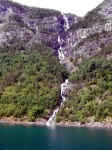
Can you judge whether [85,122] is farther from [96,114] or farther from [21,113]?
[21,113]

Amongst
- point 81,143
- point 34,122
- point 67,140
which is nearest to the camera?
point 81,143

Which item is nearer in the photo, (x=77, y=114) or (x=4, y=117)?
(x=77, y=114)

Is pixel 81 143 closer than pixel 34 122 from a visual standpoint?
Yes

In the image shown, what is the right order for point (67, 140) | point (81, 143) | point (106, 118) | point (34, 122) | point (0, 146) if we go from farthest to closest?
point (34, 122)
point (106, 118)
point (67, 140)
point (81, 143)
point (0, 146)

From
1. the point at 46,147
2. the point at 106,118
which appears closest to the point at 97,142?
the point at 46,147

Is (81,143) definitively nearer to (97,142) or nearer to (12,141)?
(97,142)

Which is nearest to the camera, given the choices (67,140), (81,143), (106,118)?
(81,143)

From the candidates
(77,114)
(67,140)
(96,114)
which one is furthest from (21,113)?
(67,140)
